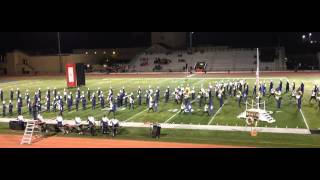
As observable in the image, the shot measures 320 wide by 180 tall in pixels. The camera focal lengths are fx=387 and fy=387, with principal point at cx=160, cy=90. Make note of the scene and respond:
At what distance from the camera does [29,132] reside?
1645 cm

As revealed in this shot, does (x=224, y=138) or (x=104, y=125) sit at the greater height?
(x=104, y=125)

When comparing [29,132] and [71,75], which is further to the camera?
[71,75]

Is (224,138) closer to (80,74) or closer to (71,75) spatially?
(71,75)

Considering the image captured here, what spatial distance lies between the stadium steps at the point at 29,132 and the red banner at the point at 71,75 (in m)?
16.9

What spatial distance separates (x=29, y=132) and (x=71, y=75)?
56.7ft

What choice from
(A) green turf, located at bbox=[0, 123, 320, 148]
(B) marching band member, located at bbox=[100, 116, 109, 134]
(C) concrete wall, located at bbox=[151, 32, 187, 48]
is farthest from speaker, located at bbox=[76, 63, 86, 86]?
(C) concrete wall, located at bbox=[151, 32, 187, 48]

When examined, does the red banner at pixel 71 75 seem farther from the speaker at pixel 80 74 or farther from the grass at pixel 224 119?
the grass at pixel 224 119

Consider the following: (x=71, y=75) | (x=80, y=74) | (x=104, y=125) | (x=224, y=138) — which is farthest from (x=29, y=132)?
(x=80, y=74)

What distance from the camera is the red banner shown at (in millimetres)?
33219

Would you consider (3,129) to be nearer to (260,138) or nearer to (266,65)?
(260,138)

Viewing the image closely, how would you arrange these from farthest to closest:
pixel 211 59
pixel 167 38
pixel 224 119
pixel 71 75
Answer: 1. pixel 167 38
2. pixel 211 59
3. pixel 71 75
4. pixel 224 119

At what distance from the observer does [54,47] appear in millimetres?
62562

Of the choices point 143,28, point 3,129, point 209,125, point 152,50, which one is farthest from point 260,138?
point 152,50

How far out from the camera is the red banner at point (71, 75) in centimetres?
3322
